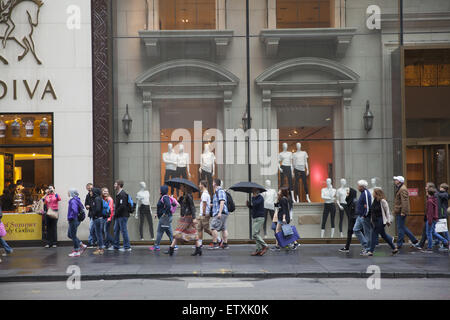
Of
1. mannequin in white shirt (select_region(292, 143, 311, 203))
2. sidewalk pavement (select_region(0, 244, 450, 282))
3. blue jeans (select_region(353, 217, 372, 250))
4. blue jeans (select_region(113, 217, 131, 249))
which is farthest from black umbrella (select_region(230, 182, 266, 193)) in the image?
blue jeans (select_region(113, 217, 131, 249))

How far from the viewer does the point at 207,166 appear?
17438 mm

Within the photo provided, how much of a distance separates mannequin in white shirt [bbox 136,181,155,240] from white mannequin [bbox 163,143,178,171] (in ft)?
3.01

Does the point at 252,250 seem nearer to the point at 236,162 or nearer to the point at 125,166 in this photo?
the point at 236,162

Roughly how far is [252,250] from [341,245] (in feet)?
9.87

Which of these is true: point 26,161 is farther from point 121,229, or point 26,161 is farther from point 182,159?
point 182,159

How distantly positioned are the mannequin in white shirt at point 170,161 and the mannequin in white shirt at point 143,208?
754 mm

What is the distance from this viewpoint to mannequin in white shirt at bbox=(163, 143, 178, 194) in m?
17.4

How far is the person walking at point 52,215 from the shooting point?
16.7m

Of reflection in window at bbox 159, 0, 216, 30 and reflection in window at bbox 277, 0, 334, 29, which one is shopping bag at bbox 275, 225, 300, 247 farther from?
reflection in window at bbox 159, 0, 216, 30

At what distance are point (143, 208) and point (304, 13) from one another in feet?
24.8

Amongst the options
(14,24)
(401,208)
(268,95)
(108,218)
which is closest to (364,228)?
(401,208)

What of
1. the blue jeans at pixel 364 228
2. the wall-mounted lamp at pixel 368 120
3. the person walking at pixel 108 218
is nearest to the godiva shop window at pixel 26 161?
the person walking at pixel 108 218

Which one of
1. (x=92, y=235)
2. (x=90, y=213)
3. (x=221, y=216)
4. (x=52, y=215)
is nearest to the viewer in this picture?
(x=221, y=216)

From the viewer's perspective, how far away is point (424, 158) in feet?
57.9
